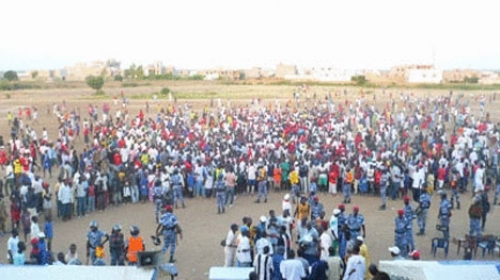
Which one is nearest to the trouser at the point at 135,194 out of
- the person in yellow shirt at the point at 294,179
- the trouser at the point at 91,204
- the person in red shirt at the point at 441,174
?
the trouser at the point at 91,204

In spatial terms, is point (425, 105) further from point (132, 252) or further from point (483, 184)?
point (132, 252)

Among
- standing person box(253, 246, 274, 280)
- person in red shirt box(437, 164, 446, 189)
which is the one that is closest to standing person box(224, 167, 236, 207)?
person in red shirt box(437, 164, 446, 189)

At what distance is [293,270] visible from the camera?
8.61m

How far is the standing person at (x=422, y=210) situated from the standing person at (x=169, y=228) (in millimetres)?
5788

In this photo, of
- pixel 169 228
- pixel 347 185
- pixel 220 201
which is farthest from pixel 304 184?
pixel 169 228

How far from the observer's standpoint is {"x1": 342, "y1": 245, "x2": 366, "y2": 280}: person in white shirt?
870 cm

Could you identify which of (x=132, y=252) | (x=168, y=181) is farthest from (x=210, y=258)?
(x=168, y=181)

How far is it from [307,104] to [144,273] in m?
39.2

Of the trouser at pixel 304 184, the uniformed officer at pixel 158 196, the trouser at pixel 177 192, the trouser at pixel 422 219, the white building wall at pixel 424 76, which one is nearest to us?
the trouser at pixel 422 219

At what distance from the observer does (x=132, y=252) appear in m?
10.4

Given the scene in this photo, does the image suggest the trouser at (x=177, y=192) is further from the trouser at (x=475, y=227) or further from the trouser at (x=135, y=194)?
the trouser at (x=475, y=227)

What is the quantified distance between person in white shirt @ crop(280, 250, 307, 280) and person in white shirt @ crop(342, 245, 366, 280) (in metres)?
0.68

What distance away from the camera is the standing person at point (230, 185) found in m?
16.8

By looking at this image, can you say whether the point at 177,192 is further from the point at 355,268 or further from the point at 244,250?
the point at 355,268
